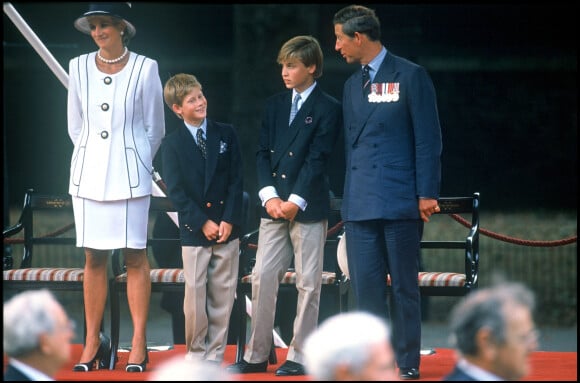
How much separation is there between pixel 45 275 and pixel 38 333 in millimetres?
3269

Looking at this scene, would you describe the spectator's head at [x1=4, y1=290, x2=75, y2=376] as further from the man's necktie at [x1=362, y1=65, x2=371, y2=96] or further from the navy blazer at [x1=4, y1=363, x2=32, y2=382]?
the man's necktie at [x1=362, y1=65, x2=371, y2=96]

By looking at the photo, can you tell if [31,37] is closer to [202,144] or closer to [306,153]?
[202,144]

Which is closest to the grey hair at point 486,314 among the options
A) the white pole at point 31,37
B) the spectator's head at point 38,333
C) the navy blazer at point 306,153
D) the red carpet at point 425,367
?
the spectator's head at point 38,333

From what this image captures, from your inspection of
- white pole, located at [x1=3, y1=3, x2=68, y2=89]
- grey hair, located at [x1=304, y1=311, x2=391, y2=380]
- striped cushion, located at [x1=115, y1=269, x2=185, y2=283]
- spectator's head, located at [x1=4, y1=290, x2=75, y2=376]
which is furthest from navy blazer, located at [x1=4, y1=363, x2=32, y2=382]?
white pole, located at [x1=3, y1=3, x2=68, y2=89]

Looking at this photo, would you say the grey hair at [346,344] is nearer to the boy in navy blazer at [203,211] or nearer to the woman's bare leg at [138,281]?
the boy in navy blazer at [203,211]

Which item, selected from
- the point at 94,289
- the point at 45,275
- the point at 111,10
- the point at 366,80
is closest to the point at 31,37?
the point at 111,10

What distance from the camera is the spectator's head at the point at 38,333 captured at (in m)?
4.30

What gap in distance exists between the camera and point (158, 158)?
10844 mm

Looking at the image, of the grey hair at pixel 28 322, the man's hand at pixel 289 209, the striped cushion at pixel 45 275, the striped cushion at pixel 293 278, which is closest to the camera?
the grey hair at pixel 28 322

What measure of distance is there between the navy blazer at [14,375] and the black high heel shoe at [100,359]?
2333mm

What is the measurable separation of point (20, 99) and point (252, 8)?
2161mm

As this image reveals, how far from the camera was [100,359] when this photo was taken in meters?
A: 6.91

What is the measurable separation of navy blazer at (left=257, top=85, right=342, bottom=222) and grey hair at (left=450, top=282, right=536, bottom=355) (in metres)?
2.48

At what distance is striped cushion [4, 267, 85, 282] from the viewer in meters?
7.45
